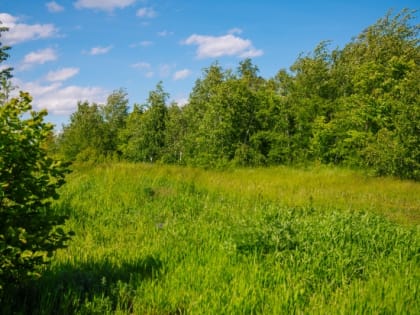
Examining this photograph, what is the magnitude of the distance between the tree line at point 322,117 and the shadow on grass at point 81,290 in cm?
1724

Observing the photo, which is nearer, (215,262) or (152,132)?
(215,262)

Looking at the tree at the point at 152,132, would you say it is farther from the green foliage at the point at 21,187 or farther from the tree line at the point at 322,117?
the green foliage at the point at 21,187

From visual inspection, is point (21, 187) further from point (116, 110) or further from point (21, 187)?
point (116, 110)

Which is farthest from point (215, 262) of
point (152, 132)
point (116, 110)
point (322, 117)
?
point (116, 110)

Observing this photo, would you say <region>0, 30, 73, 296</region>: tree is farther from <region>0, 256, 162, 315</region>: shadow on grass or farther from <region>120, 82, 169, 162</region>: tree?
<region>120, 82, 169, 162</region>: tree

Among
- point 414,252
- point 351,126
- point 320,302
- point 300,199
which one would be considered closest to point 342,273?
point 320,302

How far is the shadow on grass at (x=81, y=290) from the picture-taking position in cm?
329

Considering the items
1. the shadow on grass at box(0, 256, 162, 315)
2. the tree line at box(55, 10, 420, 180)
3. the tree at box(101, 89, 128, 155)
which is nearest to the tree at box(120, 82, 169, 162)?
the tree line at box(55, 10, 420, 180)

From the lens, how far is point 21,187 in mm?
3094

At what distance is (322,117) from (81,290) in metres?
27.2

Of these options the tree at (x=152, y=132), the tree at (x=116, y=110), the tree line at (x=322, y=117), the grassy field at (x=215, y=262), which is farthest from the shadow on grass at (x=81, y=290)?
the tree at (x=116, y=110)

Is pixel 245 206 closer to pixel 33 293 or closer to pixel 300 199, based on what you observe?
pixel 300 199

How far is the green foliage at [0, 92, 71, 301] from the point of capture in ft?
9.66

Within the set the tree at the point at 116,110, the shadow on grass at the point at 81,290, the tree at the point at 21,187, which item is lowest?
the shadow on grass at the point at 81,290
